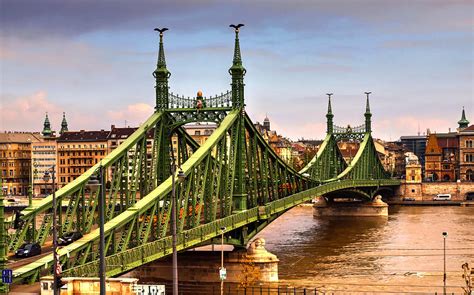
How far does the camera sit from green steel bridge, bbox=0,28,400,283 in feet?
180

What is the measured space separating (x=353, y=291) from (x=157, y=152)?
18.1 m

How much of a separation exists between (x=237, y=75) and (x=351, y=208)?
275ft

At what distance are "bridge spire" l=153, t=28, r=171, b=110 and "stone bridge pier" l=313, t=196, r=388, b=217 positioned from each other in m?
82.4

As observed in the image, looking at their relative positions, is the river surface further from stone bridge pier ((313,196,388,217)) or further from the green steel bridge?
the green steel bridge

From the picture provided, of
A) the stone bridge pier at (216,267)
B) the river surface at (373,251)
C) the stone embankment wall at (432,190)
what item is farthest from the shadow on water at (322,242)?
the stone embankment wall at (432,190)

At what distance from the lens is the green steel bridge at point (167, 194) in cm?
5497

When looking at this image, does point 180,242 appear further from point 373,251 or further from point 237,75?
point 373,251

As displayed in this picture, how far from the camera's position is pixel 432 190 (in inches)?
7633

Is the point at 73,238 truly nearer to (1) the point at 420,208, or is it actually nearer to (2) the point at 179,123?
(2) the point at 179,123

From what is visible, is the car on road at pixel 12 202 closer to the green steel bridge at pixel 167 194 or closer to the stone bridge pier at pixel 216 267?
the green steel bridge at pixel 167 194

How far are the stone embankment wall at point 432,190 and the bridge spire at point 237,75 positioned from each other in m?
119

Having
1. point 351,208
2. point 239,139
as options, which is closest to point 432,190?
point 351,208

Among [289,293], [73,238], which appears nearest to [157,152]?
[289,293]

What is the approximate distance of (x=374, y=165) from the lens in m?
170
